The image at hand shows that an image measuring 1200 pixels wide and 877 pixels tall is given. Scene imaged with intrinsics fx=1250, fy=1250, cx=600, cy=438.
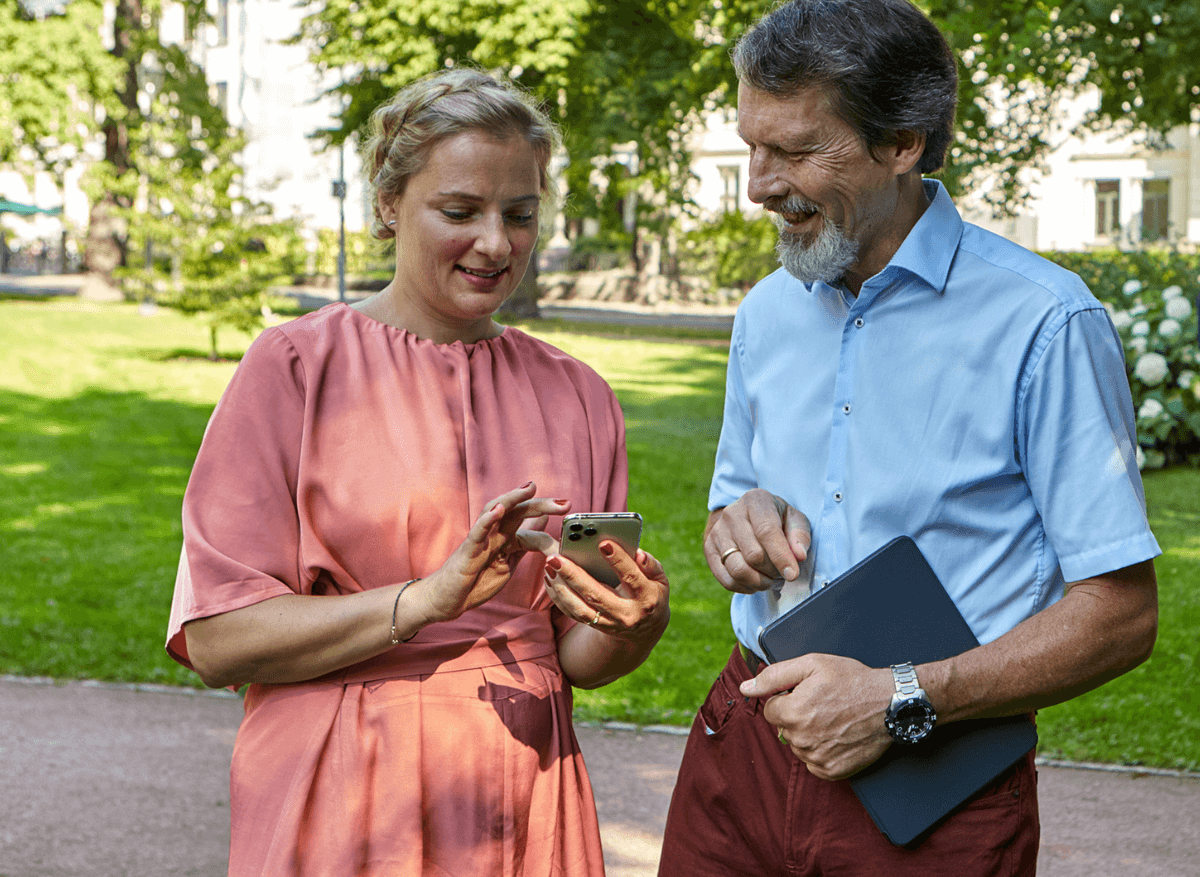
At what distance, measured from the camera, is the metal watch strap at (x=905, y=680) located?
1.92 meters

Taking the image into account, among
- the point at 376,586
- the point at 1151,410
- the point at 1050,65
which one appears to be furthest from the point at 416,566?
the point at 1050,65

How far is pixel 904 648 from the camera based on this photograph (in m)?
2.02

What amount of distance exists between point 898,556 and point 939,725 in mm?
271

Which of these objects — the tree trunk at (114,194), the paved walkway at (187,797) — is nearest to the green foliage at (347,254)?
the tree trunk at (114,194)

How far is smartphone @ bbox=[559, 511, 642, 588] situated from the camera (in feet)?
6.47

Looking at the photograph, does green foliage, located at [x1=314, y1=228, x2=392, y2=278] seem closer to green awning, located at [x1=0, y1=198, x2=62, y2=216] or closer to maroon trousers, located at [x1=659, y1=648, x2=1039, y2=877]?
green awning, located at [x1=0, y1=198, x2=62, y2=216]

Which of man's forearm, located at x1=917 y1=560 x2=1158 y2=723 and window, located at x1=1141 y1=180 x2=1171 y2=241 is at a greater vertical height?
window, located at x1=1141 y1=180 x2=1171 y2=241

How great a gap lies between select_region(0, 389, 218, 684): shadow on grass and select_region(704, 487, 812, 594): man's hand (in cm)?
449

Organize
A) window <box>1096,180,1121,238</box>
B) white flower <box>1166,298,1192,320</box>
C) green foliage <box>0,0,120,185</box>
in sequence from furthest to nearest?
window <box>1096,180,1121,238</box>, green foliage <box>0,0,120,185</box>, white flower <box>1166,298,1192,320</box>

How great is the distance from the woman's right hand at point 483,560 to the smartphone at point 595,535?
0.04 m

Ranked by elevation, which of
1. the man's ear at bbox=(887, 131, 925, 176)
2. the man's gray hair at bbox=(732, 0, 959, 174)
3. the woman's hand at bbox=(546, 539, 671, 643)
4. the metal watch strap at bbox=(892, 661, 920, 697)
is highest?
the man's gray hair at bbox=(732, 0, 959, 174)

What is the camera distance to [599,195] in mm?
26578

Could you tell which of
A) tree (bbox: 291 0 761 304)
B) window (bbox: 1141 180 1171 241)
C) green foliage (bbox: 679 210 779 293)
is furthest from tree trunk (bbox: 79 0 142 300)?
window (bbox: 1141 180 1171 241)

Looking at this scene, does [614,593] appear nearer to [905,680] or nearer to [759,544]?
[759,544]
